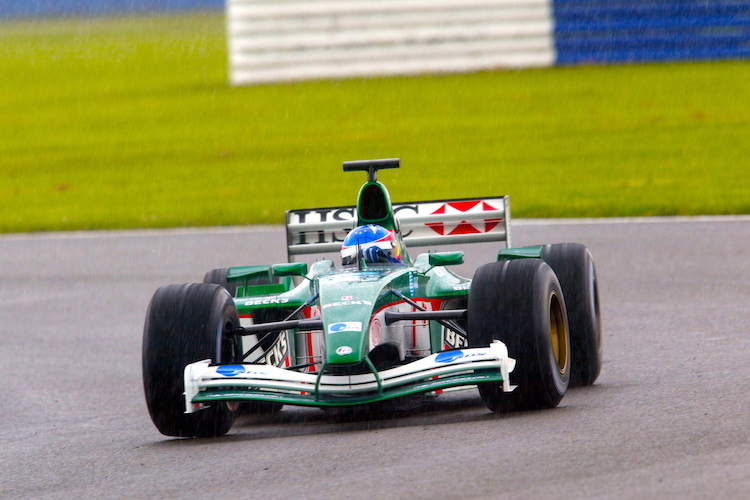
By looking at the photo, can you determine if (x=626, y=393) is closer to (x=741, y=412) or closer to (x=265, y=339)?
(x=741, y=412)

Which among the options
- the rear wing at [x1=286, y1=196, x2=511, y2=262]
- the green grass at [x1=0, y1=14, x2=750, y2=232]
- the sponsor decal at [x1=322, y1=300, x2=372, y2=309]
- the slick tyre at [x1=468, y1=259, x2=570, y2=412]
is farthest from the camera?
the green grass at [x1=0, y1=14, x2=750, y2=232]

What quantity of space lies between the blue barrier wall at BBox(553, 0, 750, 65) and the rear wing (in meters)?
16.8

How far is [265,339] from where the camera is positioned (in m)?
7.07

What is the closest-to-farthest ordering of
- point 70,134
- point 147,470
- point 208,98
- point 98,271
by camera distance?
point 147,470 → point 98,271 → point 70,134 → point 208,98

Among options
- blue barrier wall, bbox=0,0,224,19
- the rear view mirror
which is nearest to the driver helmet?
the rear view mirror

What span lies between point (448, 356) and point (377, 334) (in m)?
0.57

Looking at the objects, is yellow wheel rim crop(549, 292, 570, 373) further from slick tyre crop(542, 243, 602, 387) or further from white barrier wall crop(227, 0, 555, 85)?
white barrier wall crop(227, 0, 555, 85)

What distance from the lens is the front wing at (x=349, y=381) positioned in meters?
5.97

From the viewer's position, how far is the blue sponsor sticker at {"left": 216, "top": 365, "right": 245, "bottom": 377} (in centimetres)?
612

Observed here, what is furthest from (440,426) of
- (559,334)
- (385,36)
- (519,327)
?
(385,36)

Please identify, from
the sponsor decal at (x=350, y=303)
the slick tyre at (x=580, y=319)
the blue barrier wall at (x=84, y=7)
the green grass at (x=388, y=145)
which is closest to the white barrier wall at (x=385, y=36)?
the green grass at (x=388, y=145)

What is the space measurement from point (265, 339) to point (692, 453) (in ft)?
8.68

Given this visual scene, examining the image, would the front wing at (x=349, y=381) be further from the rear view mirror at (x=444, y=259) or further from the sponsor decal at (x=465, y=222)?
the sponsor decal at (x=465, y=222)

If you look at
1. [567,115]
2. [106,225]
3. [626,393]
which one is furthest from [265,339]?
[567,115]
